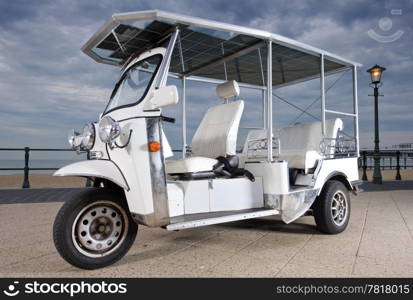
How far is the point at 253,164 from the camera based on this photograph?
→ 405cm

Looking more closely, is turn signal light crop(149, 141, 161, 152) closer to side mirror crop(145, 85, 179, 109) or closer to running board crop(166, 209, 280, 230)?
side mirror crop(145, 85, 179, 109)

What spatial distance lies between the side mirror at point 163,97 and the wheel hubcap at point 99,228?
0.98m

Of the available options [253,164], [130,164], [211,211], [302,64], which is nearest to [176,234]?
[211,211]

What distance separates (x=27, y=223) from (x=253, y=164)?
3602 millimetres

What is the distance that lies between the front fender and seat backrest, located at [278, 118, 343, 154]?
2.92 meters

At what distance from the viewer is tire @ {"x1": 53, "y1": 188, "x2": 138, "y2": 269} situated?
2727 millimetres

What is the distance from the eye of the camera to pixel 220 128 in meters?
4.33

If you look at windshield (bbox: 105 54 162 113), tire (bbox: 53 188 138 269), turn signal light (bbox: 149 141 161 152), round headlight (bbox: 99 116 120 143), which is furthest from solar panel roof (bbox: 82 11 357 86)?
tire (bbox: 53 188 138 269)

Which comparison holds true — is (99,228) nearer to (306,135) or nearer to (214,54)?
(214,54)

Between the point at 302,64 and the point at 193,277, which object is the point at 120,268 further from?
the point at 302,64

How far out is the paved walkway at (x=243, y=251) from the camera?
2867 mm

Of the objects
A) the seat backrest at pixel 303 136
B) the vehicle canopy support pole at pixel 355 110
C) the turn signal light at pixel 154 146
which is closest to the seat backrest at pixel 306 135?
the seat backrest at pixel 303 136

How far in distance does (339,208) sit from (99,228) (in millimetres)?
3181

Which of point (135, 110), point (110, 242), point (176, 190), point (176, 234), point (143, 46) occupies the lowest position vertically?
point (176, 234)
